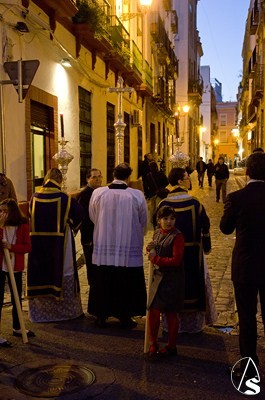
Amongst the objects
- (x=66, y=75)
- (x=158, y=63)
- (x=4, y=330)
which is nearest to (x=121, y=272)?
(x=4, y=330)

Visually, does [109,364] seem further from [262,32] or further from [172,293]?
[262,32]

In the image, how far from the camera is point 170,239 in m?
4.71

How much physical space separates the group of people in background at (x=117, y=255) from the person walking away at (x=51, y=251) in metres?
0.01

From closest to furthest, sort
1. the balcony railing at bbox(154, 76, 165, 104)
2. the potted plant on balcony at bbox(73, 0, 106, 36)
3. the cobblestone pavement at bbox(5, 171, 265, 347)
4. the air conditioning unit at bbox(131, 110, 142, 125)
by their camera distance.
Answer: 1. the cobblestone pavement at bbox(5, 171, 265, 347)
2. the potted plant on balcony at bbox(73, 0, 106, 36)
3. the air conditioning unit at bbox(131, 110, 142, 125)
4. the balcony railing at bbox(154, 76, 165, 104)

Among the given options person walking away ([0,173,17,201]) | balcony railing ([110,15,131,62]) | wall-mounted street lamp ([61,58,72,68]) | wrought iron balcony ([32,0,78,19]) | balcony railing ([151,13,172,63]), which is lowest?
person walking away ([0,173,17,201])

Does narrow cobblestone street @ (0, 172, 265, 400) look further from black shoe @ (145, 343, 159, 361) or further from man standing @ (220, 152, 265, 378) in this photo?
man standing @ (220, 152, 265, 378)

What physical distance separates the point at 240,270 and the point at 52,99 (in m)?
7.83

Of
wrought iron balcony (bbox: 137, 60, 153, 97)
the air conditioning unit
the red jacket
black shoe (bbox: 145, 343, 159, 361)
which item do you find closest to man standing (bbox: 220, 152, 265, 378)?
black shoe (bbox: 145, 343, 159, 361)

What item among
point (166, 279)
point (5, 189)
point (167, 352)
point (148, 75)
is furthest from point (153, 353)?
point (148, 75)

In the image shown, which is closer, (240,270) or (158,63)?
(240,270)

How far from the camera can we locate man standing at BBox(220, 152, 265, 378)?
409 cm

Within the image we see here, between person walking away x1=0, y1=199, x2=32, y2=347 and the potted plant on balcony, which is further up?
the potted plant on balcony

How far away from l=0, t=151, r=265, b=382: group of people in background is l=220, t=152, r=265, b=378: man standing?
67 centimetres

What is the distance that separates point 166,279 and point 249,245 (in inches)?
37.2
